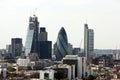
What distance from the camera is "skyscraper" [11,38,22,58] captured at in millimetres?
134375

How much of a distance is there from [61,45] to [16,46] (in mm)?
25476

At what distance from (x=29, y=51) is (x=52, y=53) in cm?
1352

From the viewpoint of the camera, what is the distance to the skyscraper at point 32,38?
114m

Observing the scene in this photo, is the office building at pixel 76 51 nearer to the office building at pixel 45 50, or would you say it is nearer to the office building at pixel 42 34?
the office building at pixel 42 34

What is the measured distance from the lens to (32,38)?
113500 mm

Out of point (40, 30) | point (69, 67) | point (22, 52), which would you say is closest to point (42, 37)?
point (40, 30)

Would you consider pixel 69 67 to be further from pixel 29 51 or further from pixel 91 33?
pixel 91 33

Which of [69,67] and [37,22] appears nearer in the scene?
[69,67]

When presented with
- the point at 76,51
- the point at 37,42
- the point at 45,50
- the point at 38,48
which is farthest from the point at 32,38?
the point at 76,51

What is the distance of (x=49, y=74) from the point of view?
200ft

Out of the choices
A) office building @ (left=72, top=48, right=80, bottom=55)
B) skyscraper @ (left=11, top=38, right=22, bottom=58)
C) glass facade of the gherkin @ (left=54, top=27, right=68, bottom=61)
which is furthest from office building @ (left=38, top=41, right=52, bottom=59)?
office building @ (left=72, top=48, right=80, bottom=55)

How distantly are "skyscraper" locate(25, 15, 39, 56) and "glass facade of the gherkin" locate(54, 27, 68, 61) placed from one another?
17.0 feet

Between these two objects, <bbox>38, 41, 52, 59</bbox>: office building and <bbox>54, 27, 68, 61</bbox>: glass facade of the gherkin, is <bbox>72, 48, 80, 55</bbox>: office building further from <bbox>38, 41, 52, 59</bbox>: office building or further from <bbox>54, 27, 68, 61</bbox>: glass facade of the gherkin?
<bbox>54, 27, 68, 61</bbox>: glass facade of the gherkin

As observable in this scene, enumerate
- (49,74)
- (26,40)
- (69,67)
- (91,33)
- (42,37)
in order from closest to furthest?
(49,74)
(69,67)
(26,40)
(42,37)
(91,33)
